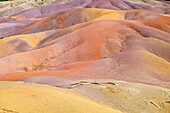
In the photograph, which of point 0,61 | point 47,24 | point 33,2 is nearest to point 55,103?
point 0,61

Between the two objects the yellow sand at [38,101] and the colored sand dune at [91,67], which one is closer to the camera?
the yellow sand at [38,101]

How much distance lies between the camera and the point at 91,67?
37.2 feet

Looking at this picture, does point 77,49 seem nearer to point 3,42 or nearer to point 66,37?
point 66,37

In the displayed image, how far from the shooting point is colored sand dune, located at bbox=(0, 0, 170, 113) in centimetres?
522

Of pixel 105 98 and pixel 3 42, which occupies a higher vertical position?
pixel 105 98

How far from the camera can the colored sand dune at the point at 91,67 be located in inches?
205

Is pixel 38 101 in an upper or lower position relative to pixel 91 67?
upper

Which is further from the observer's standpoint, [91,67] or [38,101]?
[91,67]

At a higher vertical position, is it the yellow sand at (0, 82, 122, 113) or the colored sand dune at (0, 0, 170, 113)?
the yellow sand at (0, 82, 122, 113)

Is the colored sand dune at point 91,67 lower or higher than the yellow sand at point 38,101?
lower

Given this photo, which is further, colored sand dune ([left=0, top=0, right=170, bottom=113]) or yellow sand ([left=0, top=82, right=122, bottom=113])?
colored sand dune ([left=0, top=0, right=170, bottom=113])

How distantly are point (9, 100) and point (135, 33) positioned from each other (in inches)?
479

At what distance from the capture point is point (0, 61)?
1431 centimetres

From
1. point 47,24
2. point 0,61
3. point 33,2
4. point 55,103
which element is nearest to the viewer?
point 55,103
